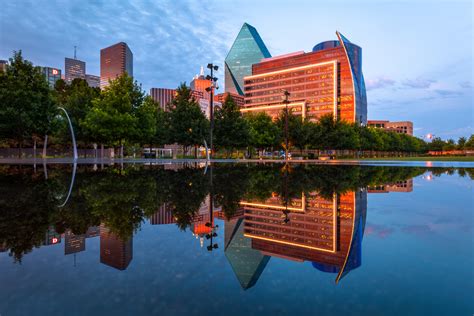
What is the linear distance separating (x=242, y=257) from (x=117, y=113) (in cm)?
3712

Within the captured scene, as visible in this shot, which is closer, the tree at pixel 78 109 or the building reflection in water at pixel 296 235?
the building reflection in water at pixel 296 235

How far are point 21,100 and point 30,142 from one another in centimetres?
1883

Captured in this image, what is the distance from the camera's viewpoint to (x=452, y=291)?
10.1ft

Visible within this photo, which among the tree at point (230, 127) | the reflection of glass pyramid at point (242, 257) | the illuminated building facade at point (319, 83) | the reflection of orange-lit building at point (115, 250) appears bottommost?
the reflection of glass pyramid at point (242, 257)

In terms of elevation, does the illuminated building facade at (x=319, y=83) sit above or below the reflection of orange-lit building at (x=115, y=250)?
above

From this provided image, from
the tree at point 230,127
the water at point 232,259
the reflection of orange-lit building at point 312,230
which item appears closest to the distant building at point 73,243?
the water at point 232,259

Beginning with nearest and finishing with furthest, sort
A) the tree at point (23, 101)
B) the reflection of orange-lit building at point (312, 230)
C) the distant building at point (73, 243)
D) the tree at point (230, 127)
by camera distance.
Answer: the reflection of orange-lit building at point (312, 230)
the distant building at point (73, 243)
the tree at point (23, 101)
the tree at point (230, 127)

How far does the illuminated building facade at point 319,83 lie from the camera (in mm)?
144250

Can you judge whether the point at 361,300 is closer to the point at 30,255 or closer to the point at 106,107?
the point at 30,255

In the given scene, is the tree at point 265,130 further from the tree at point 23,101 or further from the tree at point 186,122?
the tree at point 23,101

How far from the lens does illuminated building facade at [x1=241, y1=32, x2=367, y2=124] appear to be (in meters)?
144

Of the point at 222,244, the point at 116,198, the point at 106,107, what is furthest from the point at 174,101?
the point at 222,244

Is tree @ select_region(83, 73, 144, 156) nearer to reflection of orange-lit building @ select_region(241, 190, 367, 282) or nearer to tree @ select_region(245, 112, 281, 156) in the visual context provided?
tree @ select_region(245, 112, 281, 156)

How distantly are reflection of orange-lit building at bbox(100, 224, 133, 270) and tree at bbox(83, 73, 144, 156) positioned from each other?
34.7 meters
